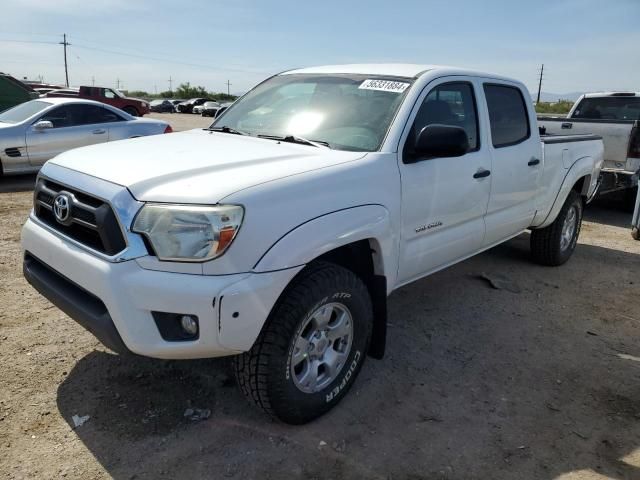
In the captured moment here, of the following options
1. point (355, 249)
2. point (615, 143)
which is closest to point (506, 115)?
point (355, 249)

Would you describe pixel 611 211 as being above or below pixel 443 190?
below

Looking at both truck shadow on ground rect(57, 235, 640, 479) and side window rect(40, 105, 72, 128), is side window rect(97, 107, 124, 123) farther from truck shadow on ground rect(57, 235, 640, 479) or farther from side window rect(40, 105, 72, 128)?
truck shadow on ground rect(57, 235, 640, 479)

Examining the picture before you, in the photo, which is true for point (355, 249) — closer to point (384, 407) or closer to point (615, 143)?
point (384, 407)

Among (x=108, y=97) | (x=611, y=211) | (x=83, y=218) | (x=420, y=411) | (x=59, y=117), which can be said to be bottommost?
(x=420, y=411)

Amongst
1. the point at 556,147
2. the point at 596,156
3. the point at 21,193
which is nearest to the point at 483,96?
the point at 556,147

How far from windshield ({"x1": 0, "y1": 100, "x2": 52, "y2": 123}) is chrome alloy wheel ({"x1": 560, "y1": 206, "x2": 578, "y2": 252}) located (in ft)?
28.0

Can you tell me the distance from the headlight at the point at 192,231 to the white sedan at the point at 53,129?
25.5ft

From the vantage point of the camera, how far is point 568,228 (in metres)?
→ 5.81

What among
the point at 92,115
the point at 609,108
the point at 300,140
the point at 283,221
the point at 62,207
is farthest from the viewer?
the point at 92,115

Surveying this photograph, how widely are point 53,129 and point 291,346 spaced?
8.23 metres

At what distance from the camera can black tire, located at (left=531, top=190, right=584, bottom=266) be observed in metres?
5.53

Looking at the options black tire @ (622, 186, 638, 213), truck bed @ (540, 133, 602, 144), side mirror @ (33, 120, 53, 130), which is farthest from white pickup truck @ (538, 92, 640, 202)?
side mirror @ (33, 120, 53, 130)

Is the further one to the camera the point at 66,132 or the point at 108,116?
the point at 108,116

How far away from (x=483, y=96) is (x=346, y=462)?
9.42ft
